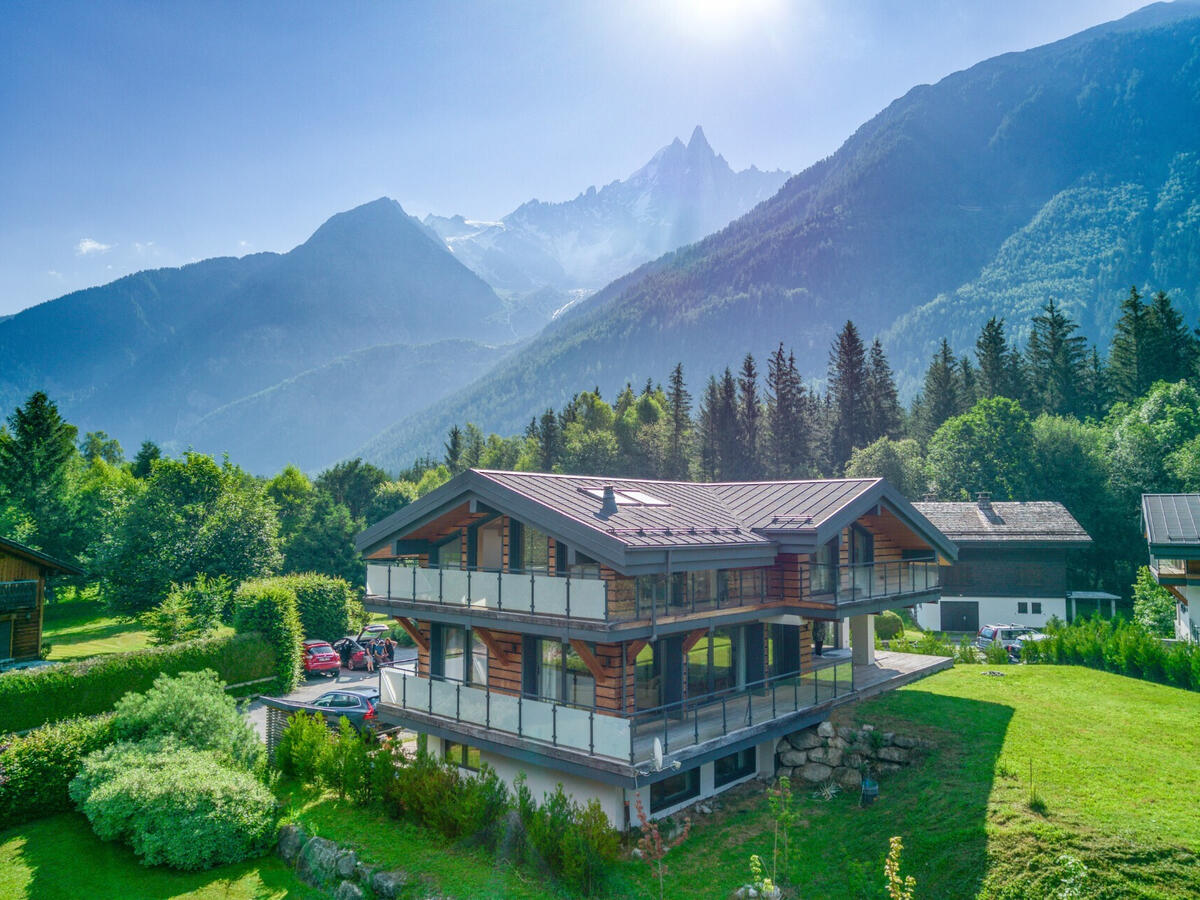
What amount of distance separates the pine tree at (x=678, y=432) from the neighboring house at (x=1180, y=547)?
1950 inches

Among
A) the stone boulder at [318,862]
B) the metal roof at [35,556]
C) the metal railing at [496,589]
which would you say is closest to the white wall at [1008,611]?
the metal railing at [496,589]

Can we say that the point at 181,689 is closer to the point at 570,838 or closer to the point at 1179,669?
the point at 570,838

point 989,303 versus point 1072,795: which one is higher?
point 989,303

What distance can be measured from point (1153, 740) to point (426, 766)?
17.2 metres

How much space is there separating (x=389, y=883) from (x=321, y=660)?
2250 centimetres

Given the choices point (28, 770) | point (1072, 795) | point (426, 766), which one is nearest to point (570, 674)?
point (426, 766)

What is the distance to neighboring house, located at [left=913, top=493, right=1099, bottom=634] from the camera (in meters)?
42.5

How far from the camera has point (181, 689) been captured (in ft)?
65.8

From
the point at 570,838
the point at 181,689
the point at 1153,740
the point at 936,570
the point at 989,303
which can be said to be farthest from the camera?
the point at 989,303

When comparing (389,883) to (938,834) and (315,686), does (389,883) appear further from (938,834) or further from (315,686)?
(315,686)

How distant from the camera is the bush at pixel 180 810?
15828 mm

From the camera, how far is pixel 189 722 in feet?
64.6

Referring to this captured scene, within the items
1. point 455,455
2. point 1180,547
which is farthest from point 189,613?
point 455,455


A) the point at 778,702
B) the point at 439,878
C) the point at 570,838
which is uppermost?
the point at 778,702
